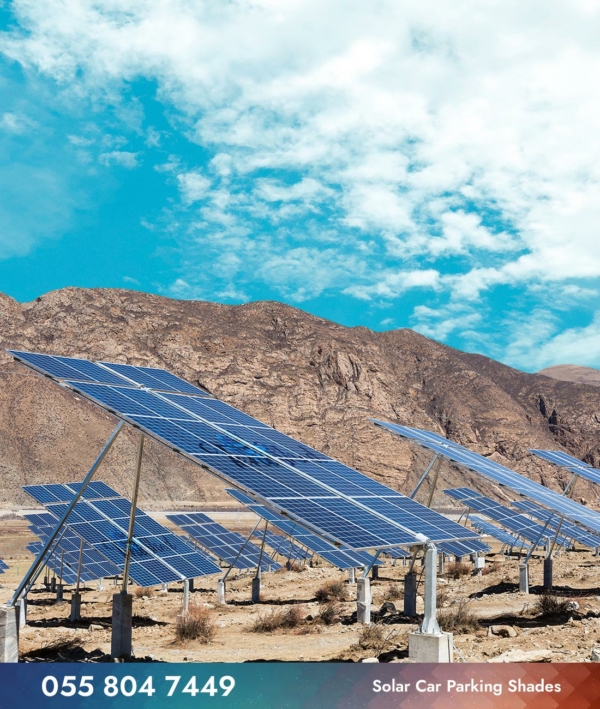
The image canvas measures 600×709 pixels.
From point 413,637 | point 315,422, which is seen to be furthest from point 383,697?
point 315,422

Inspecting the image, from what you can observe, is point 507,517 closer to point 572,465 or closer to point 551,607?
point 572,465

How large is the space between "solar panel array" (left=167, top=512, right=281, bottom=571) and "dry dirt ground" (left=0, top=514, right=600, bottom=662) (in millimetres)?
1091

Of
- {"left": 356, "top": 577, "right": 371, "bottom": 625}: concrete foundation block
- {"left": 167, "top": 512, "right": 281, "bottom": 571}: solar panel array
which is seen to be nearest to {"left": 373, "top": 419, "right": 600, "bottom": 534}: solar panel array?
{"left": 356, "top": 577, "right": 371, "bottom": 625}: concrete foundation block

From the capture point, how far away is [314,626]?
837 inches

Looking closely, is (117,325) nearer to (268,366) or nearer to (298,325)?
(268,366)

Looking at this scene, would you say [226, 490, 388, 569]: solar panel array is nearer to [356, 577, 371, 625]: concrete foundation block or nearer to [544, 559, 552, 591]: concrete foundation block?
[356, 577, 371, 625]: concrete foundation block

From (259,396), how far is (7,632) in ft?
335

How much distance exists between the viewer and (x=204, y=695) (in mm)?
7484

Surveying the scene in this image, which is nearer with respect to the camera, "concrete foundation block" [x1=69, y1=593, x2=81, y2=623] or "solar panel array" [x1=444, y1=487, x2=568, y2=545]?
"concrete foundation block" [x1=69, y1=593, x2=81, y2=623]

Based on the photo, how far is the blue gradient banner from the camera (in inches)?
293

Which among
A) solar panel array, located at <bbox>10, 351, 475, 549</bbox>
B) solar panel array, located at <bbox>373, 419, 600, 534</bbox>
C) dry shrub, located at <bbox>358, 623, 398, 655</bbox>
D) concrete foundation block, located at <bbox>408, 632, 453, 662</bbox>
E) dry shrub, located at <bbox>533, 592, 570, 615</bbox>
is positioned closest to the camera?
concrete foundation block, located at <bbox>408, 632, 453, 662</bbox>

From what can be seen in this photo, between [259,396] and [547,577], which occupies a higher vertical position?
[259,396]

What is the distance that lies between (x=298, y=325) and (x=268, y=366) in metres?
15.2

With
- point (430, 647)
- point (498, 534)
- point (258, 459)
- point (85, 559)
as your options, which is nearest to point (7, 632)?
point (258, 459)
